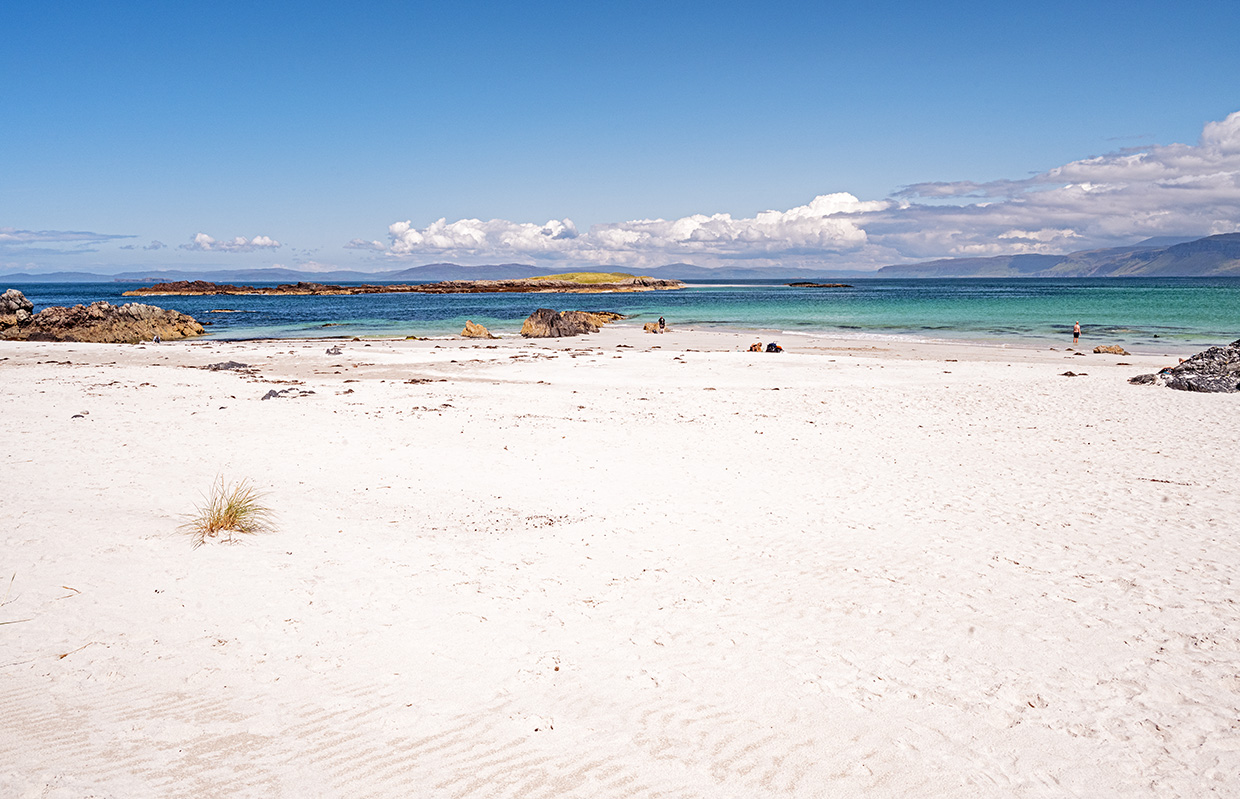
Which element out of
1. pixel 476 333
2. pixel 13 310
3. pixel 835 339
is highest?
pixel 13 310

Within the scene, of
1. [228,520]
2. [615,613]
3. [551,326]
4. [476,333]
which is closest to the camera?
[615,613]

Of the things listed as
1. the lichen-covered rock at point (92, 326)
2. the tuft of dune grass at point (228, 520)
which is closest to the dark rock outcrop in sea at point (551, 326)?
the lichen-covered rock at point (92, 326)

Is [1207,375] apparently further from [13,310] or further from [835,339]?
[13,310]

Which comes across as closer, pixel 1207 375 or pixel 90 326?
pixel 1207 375

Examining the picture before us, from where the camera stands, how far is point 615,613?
18.0 feet

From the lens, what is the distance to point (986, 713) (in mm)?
4215

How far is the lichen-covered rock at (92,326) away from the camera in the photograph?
105 feet

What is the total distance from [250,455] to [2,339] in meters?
31.5

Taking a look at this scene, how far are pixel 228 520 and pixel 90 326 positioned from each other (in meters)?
33.6

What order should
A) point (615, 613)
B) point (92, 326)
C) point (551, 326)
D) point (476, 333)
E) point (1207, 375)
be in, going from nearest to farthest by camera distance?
point (615, 613), point (1207, 375), point (92, 326), point (476, 333), point (551, 326)

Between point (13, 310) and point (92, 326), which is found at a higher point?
point (13, 310)

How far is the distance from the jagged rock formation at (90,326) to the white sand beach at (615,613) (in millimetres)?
25064

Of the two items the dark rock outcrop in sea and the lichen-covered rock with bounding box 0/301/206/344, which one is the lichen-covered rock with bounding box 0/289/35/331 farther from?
the dark rock outcrop in sea

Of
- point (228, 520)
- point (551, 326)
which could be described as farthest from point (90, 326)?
point (228, 520)
